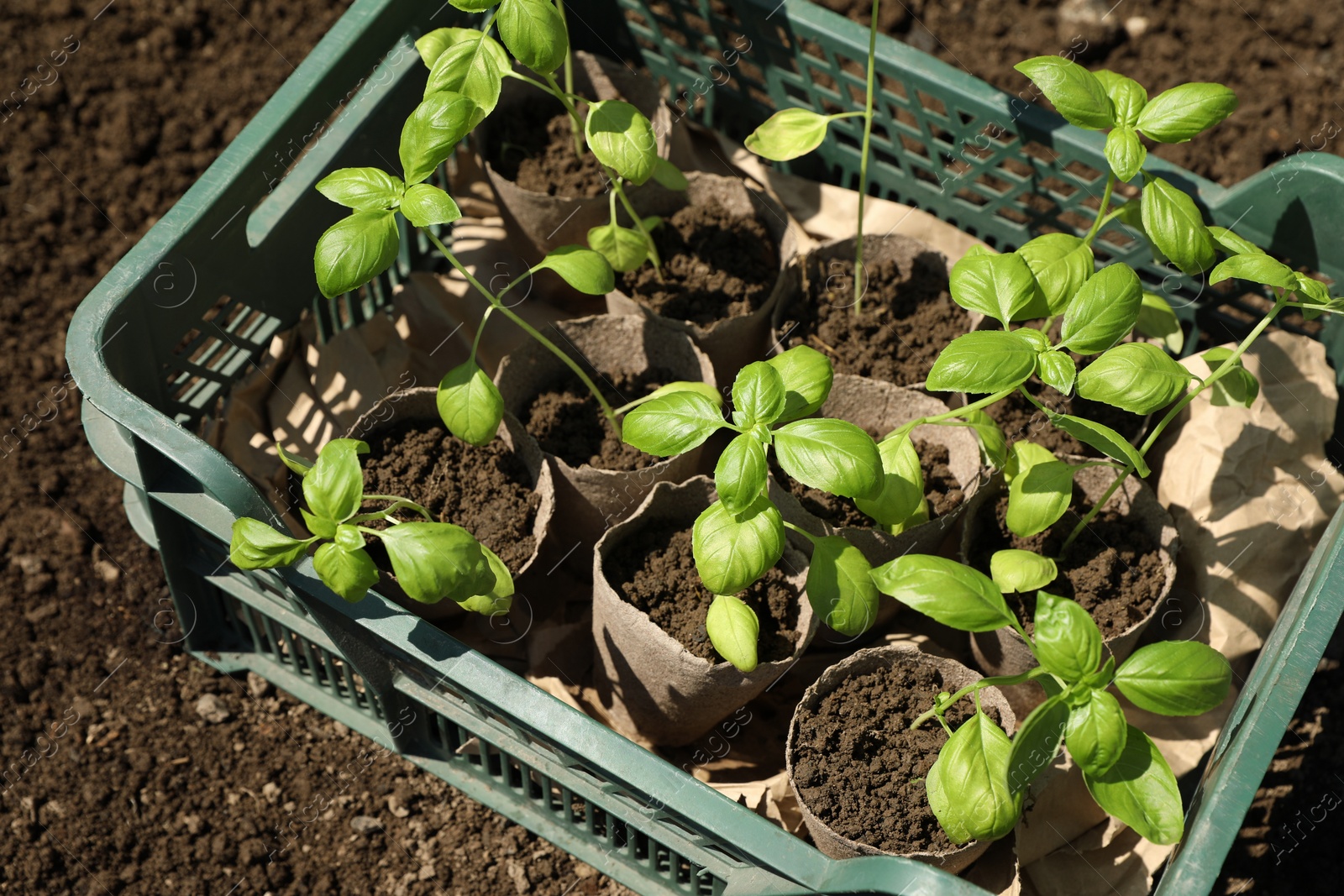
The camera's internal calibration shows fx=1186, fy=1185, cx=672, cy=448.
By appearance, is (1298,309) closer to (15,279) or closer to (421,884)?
(421,884)

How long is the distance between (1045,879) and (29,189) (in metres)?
2.35

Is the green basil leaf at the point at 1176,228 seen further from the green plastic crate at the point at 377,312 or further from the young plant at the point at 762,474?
the young plant at the point at 762,474

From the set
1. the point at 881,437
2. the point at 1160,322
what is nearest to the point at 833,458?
the point at 881,437

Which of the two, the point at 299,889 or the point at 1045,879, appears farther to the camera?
the point at 299,889

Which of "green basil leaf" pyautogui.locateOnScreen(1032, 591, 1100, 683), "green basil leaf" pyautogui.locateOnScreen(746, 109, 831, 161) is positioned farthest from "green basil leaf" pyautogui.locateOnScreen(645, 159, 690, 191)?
"green basil leaf" pyautogui.locateOnScreen(1032, 591, 1100, 683)

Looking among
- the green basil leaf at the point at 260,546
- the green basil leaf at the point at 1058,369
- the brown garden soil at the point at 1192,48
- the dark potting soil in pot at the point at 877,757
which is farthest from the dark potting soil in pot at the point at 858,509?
the brown garden soil at the point at 1192,48

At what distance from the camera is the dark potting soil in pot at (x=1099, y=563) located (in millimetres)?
1657

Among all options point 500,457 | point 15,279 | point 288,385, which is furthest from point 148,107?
point 500,457

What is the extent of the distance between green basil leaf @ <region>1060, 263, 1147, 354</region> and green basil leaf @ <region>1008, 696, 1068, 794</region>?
0.43 meters

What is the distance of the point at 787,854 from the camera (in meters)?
1.26

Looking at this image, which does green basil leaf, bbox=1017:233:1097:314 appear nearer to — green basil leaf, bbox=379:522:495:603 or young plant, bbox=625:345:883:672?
young plant, bbox=625:345:883:672

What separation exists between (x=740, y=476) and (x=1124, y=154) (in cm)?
67

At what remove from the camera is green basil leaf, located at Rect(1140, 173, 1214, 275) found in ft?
4.93

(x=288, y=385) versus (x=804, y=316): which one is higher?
(x=288, y=385)
